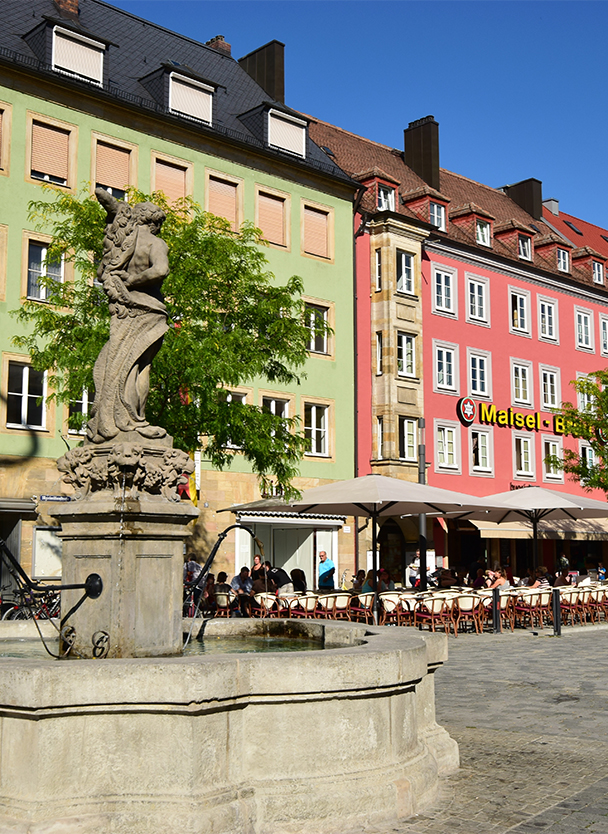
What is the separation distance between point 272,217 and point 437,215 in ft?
30.2

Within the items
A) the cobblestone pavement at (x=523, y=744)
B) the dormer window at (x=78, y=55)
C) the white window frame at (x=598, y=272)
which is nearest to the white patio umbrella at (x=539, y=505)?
the cobblestone pavement at (x=523, y=744)

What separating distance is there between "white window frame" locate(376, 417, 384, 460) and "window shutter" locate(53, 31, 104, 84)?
13.5m

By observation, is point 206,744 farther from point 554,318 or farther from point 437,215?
point 554,318

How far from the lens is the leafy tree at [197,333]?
58.7 ft

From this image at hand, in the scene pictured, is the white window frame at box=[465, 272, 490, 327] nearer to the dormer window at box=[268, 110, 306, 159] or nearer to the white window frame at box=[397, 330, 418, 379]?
the white window frame at box=[397, 330, 418, 379]

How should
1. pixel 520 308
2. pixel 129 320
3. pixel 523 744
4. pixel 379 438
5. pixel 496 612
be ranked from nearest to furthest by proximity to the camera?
pixel 129 320, pixel 523 744, pixel 496 612, pixel 379 438, pixel 520 308

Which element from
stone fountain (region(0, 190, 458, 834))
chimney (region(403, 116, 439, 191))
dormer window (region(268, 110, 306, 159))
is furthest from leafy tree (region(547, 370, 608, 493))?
stone fountain (region(0, 190, 458, 834))

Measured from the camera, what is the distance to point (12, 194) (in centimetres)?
2436

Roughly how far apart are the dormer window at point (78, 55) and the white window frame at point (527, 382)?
1967cm

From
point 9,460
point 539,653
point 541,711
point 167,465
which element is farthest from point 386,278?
point 167,465

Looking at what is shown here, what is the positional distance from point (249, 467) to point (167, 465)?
21758 mm

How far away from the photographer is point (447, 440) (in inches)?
1410

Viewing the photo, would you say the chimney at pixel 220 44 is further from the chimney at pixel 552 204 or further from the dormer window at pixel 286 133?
the chimney at pixel 552 204

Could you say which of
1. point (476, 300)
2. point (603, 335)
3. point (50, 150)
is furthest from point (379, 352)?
point (603, 335)
